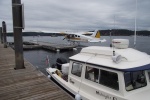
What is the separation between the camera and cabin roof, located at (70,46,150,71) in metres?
5.01

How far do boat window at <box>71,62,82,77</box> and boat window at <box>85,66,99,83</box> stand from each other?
444mm

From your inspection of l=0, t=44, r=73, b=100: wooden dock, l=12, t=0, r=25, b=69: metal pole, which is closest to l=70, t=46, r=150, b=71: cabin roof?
l=0, t=44, r=73, b=100: wooden dock

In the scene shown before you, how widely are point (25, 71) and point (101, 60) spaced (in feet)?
14.7

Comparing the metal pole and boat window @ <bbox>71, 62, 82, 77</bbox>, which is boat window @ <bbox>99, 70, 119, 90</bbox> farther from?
the metal pole

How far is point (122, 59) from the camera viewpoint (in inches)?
211

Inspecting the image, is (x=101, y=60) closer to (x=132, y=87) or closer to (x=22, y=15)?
(x=132, y=87)

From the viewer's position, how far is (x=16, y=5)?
8.45 meters

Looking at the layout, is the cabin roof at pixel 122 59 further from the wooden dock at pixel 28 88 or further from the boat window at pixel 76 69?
the wooden dock at pixel 28 88

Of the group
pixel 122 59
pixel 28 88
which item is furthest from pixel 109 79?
pixel 28 88

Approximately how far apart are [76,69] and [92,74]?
109cm

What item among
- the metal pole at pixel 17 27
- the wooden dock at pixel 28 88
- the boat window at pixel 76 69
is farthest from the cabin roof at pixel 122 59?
the metal pole at pixel 17 27

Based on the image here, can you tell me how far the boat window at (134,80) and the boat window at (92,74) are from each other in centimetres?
107

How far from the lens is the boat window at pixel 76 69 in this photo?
6.61 meters

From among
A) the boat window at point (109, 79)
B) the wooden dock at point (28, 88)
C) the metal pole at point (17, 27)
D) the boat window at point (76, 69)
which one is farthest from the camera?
the metal pole at point (17, 27)
